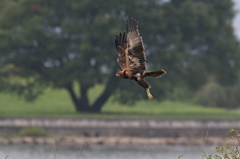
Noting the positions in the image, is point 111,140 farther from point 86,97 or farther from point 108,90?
point 86,97

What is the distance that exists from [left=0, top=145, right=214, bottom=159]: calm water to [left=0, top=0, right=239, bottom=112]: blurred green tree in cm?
1016

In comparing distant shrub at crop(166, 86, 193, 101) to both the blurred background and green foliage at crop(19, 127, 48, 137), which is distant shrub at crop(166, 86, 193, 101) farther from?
green foliage at crop(19, 127, 48, 137)

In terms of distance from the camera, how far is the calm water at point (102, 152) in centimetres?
3872

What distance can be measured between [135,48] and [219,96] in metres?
59.8

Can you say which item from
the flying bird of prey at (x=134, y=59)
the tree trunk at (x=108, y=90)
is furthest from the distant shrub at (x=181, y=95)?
the flying bird of prey at (x=134, y=59)

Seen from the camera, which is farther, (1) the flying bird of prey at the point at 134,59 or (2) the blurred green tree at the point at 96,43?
(2) the blurred green tree at the point at 96,43

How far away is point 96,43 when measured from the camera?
186ft

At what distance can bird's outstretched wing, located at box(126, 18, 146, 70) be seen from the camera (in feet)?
40.8

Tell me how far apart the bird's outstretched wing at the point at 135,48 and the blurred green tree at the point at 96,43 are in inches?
1627

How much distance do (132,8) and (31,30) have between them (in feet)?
24.9

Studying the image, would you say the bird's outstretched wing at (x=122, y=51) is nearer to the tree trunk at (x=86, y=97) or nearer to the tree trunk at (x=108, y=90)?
the tree trunk at (x=108, y=90)

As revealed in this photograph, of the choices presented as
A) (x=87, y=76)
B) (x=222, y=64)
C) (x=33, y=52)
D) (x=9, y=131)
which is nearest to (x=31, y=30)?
(x=33, y=52)

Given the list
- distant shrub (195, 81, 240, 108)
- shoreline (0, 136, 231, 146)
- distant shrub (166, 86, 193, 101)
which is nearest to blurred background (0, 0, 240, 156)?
shoreline (0, 136, 231, 146)

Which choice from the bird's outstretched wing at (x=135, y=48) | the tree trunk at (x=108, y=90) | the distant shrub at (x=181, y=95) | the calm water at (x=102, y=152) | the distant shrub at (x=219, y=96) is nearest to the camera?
the bird's outstretched wing at (x=135, y=48)
